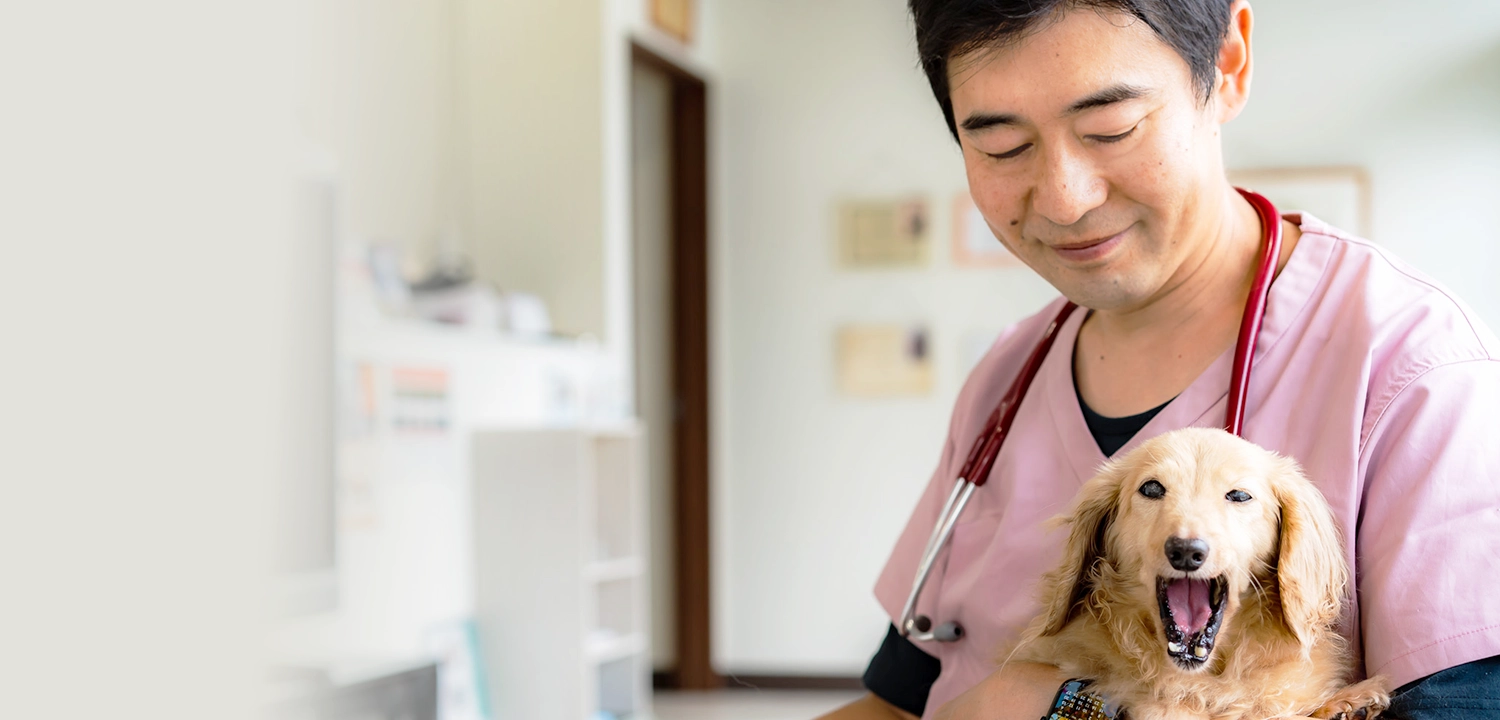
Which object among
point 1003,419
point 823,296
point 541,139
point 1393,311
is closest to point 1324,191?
point 823,296

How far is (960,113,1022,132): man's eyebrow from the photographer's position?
1050 mm

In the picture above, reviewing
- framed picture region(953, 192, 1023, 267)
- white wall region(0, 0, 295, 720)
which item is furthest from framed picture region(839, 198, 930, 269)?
white wall region(0, 0, 295, 720)

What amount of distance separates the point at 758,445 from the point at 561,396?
1649 mm

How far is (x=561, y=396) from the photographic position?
182 inches

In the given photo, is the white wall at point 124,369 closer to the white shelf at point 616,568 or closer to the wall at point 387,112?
the wall at point 387,112

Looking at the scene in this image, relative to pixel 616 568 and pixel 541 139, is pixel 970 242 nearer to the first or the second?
pixel 541 139

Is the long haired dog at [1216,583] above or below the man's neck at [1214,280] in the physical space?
below

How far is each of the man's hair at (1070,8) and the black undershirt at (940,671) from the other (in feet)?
1.04

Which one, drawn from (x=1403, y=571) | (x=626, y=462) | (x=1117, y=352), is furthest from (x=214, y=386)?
(x=626, y=462)

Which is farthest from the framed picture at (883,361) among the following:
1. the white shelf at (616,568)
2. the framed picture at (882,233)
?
the white shelf at (616,568)

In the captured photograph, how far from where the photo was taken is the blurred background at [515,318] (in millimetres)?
1260

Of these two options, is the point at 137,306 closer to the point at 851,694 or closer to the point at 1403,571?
the point at 1403,571

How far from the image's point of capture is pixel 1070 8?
3.29 ft

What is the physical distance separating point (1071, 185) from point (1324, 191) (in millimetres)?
4859
